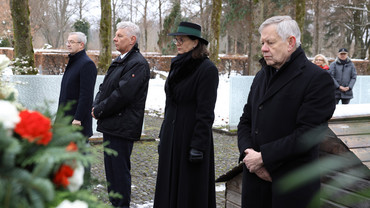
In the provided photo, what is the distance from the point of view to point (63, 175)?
1.20 meters

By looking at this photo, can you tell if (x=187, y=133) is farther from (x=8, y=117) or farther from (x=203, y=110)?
(x=8, y=117)

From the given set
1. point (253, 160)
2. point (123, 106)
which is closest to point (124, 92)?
point (123, 106)

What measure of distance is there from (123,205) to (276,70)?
2.44m

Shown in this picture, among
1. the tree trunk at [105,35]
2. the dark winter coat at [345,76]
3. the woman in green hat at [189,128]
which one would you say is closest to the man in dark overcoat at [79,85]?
the woman in green hat at [189,128]

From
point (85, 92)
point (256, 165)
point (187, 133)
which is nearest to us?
point (256, 165)

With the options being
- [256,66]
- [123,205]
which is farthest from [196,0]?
[123,205]

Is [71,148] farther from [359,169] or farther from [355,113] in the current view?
[355,113]

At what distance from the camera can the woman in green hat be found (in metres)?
3.70

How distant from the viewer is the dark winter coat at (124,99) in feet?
14.4

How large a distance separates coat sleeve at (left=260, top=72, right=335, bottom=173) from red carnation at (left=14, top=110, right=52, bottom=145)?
72.9 inches

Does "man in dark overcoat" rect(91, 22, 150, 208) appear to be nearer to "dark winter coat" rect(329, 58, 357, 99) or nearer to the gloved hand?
the gloved hand

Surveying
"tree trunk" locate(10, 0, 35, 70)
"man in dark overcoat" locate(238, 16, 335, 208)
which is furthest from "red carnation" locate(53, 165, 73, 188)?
"tree trunk" locate(10, 0, 35, 70)

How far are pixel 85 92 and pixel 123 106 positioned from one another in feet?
2.28

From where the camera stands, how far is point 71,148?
121 centimetres
